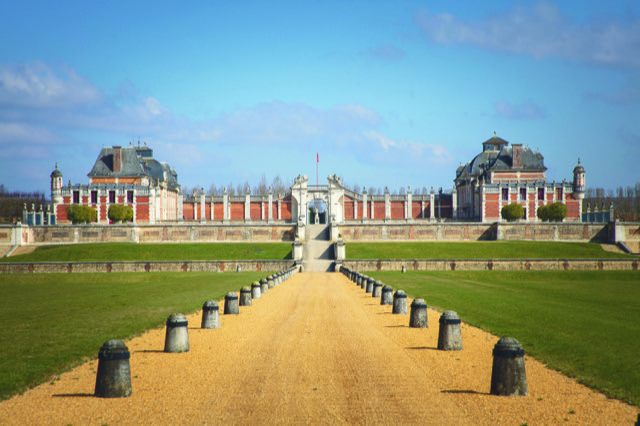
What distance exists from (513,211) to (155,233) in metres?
49.0

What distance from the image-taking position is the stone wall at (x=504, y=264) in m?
45.8

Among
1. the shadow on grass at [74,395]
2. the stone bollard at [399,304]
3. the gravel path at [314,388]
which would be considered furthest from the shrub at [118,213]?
the shadow on grass at [74,395]

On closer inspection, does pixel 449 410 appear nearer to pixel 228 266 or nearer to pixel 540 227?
pixel 228 266

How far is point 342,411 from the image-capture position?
8.41 m

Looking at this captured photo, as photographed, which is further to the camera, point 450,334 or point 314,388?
point 450,334

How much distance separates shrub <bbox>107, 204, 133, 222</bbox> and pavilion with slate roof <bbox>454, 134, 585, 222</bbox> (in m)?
52.8

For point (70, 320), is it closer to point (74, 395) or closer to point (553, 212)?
point (74, 395)

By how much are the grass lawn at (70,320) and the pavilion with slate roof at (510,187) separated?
2484 inches

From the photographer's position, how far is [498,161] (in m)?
94.6

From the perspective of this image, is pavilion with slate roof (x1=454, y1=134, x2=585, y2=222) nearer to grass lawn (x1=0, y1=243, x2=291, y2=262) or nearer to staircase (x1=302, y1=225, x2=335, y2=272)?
staircase (x1=302, y1=225, x2=335, y2=272)

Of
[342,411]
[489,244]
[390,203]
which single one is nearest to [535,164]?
[390,203]

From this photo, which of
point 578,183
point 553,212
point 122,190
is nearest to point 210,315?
point 553,212

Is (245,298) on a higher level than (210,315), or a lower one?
lower

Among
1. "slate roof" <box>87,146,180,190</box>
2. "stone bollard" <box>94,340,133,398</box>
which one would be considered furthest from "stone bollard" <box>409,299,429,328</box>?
"slate roof" <box>87,146,180,190</box>
